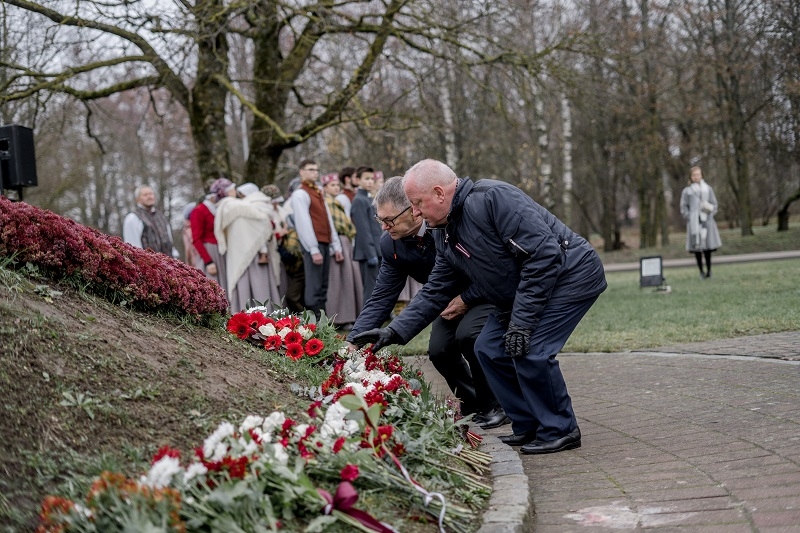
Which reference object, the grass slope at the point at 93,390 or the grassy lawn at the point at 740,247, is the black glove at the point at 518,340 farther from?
the grassy lawn at the point at 740,247

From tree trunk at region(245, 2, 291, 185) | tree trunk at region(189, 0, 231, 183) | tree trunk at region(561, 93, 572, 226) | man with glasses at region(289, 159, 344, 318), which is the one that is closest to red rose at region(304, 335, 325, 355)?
man with glasses at region(289, 159, 344, 318)

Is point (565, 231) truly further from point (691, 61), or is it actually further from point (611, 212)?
point (611, 212)

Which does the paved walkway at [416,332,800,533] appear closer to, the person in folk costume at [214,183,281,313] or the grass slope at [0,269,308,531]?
the grass slope at [0,269,308,531]

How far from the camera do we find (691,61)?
113 ft

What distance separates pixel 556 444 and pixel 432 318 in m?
1.21

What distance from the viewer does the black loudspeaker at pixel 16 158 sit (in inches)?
408

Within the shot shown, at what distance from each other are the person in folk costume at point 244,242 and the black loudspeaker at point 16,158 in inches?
111

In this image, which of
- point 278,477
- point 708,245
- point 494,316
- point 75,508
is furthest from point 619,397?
point 708,245

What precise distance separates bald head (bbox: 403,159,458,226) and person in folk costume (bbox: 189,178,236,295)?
24.7 feet

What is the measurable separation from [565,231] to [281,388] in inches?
80.6

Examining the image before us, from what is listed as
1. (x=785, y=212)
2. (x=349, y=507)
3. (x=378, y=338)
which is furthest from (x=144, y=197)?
(x=785, y=212)

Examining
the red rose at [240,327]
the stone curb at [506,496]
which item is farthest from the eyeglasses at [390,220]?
the stone curb at [506,496]

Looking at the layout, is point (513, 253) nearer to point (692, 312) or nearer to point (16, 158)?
point (16, 158)

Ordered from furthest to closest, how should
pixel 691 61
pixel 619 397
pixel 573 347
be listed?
pixel 691 61
pixel 573 347
pixel 619 397
